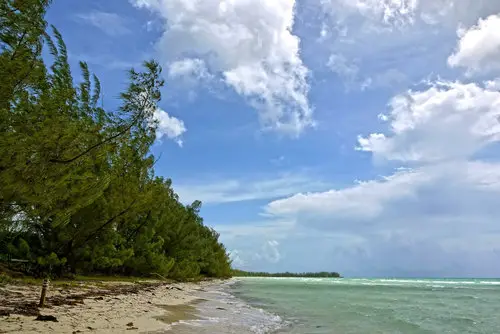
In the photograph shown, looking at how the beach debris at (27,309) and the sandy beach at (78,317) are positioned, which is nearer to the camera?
the sandy beach at (78,317)

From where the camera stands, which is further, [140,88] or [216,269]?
[216,269]

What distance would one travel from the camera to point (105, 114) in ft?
44.8

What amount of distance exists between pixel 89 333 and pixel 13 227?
5.57m

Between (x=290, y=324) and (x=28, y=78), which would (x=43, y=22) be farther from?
(x=290, y=324)

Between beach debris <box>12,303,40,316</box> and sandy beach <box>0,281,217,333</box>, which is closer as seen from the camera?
sandy beach <box>0,281,217,333</box>

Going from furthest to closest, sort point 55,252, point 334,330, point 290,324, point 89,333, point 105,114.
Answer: point 55,252 → point 290,324 → point 334,330 → point 105,114 → point 89,333

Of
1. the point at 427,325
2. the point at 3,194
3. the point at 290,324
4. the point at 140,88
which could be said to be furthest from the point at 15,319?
the point at 427,325

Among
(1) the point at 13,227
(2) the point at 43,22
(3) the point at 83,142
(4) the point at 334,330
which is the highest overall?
(2) the point at 43,22

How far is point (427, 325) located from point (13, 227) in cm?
1778

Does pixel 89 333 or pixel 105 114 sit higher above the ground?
pixel 105 114

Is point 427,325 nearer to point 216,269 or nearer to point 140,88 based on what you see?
point 140,88

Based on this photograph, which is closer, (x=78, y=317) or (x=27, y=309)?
(x=27, y=309)

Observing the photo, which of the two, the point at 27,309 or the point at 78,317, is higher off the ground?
the point at 27,309

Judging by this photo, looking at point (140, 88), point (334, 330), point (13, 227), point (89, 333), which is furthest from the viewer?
point (334, 330)
